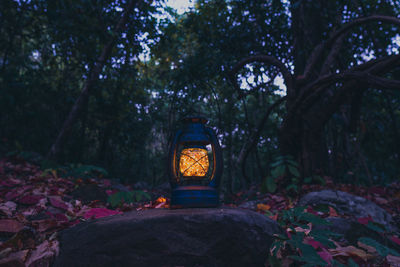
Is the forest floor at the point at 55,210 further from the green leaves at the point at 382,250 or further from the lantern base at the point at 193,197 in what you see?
the lantern base at the point at 193,197

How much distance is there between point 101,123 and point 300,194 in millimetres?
6713

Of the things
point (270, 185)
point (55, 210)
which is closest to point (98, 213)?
point (55, 210)

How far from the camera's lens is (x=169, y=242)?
62.6 inches

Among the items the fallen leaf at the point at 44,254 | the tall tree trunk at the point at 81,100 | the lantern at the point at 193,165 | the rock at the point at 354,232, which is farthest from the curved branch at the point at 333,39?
the tall tree trunk at the point at 81,100

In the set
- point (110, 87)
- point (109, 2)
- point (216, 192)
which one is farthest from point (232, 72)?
point (110, 87)

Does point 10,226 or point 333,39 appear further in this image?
point 333,39

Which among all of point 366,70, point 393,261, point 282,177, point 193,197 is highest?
point 366,70

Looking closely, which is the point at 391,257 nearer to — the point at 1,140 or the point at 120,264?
the point at 120,264

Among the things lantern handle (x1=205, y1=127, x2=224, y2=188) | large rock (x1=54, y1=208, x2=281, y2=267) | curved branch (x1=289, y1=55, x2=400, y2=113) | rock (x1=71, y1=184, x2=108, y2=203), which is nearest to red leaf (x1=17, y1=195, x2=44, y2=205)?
rock (x1=71, y1=184, x2=108, y2=203)

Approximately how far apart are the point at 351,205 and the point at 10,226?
341cm

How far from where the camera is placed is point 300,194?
4105mm

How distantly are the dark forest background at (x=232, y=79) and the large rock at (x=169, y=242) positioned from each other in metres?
1.95

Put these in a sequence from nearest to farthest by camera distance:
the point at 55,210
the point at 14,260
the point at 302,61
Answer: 1. the point at 14,260
2. the point at 55,210
3. the point at 302,61

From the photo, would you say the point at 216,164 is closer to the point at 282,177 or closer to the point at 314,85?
the point at 314,85
